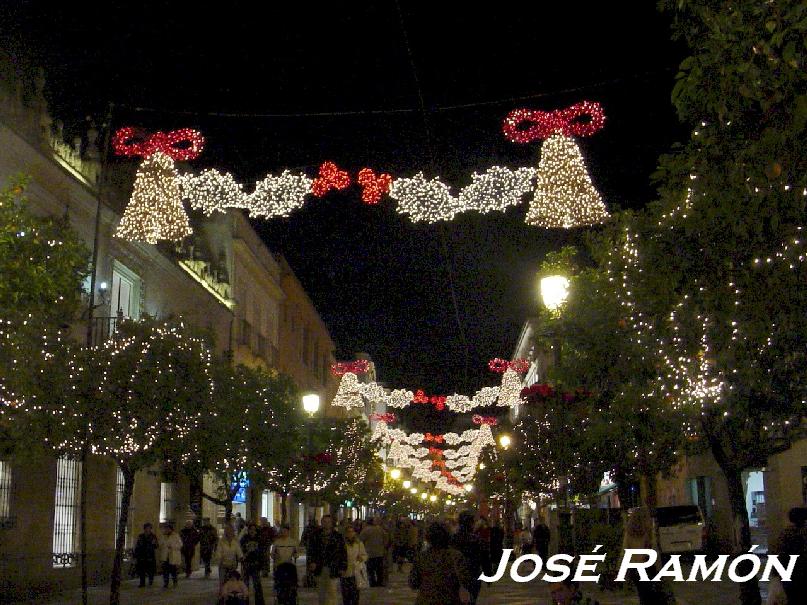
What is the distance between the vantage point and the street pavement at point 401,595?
71.7 ft

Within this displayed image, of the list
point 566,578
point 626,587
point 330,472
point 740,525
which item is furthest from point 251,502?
point 566,578

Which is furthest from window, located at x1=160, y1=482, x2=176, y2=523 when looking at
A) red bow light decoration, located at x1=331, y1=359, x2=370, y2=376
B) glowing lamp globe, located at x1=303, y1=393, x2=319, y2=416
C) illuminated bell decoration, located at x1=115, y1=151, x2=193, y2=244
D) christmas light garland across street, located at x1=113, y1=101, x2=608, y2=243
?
red bow light decoration, located at x1=331, y1=359, x2=370, y2=376

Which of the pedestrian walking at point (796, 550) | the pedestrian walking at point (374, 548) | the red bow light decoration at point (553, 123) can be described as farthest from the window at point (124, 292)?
the pedestrian walking at point (796, 550)

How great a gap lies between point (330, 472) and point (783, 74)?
100ft

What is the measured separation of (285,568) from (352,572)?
47.2 inches

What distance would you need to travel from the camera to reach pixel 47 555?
924 inches

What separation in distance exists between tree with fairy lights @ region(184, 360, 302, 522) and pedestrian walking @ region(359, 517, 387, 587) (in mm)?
3702

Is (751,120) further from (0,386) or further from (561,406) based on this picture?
(561,406)

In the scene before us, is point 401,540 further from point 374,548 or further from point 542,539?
point 374,548

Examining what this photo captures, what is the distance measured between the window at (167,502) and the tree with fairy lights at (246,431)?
1.78 metres

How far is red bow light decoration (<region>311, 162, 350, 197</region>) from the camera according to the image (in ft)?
57.6

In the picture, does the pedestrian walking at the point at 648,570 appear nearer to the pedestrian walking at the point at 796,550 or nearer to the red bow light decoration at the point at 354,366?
the pedestrian walking at the point at 796,550

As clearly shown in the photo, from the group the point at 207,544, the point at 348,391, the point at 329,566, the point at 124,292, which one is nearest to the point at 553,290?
the point at 124,292

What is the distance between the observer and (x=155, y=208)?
20.2 metres
